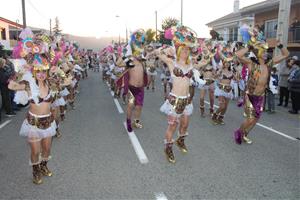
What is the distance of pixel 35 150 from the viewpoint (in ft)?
14.1

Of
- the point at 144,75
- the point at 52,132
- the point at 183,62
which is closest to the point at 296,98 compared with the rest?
the point at 144,75

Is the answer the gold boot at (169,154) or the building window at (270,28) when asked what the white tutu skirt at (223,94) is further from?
the building window at (270,28)

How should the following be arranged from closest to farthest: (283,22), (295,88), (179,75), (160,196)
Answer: (160,196) < (179,75) < (295,88) < (283,22)

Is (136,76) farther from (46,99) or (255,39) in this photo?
(46,99)

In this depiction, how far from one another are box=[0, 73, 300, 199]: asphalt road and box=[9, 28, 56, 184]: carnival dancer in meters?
0.61

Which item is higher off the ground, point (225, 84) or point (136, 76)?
point (136, 76)

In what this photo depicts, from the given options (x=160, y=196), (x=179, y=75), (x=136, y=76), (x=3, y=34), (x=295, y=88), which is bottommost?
(x=160, y=196)

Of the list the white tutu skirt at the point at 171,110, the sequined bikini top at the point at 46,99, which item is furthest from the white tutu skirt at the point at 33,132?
the white tutu skirt at the point at 171,110

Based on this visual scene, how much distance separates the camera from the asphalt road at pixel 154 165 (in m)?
4.10

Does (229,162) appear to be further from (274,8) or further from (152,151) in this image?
(274,8)

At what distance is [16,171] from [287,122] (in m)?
7.16

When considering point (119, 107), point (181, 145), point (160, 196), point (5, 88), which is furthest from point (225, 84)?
point (5, 88)

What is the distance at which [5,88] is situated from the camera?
31.4 ft

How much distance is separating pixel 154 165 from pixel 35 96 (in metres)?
2.23
